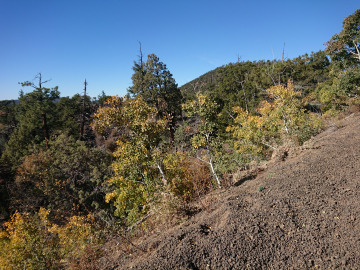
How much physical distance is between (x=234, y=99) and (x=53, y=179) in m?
20.6

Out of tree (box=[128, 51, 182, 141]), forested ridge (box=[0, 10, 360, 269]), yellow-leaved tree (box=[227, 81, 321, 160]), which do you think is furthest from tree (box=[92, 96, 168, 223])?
tree (box=[128, 51, 182, 141])

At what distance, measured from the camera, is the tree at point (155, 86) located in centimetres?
2108

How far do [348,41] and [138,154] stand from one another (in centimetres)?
1807

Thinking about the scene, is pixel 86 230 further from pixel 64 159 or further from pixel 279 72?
pixel 279 72

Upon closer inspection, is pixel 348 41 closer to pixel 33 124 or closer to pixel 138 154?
pixel 138 154

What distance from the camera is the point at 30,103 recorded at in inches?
760

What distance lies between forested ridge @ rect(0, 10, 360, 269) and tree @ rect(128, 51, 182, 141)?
12 centimetres

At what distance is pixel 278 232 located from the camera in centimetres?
306

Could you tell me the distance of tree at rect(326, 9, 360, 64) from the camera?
528 inches

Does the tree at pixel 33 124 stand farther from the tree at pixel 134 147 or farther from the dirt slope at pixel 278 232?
the dirt slope at pixel 278 232

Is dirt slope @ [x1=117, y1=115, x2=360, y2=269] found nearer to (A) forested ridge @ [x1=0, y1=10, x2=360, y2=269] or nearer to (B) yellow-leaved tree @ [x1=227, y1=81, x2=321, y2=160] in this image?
(A) forested ridge @ [x1=0, y1=10, x2=360, y2=269]

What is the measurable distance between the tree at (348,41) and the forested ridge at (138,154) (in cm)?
7

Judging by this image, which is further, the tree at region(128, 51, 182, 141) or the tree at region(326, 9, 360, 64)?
the tree at region(128, 51, 182, 141)

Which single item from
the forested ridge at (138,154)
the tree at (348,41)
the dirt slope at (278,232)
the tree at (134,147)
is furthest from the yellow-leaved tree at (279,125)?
the tree at (348,41)
